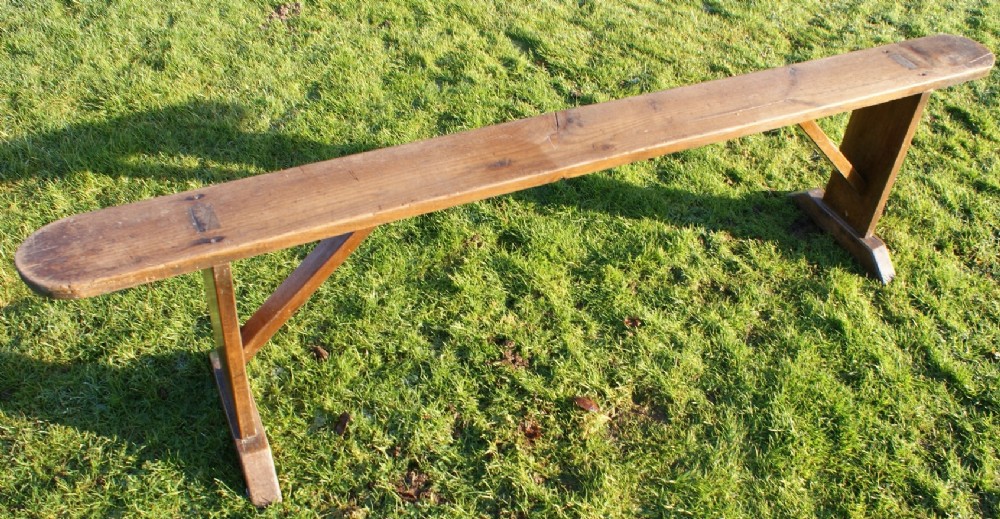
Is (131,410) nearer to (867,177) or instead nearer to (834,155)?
(834,155)

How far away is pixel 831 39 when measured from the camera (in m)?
5.19

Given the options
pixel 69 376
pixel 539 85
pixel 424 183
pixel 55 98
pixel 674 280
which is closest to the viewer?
pixel 424 183

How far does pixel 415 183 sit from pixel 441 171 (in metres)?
0.11

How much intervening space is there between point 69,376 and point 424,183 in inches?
62.5

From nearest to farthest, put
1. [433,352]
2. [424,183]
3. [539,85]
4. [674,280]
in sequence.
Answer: [424,183]
[433,352]
[674,280]
[539,85]

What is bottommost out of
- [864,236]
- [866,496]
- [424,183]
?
[866,496]

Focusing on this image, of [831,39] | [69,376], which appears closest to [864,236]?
[831,39]

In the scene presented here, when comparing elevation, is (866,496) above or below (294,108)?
below

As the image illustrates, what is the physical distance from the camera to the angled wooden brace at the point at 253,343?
2.29 metres

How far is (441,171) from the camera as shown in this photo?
239 centimetres

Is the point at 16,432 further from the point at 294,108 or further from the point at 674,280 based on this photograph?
the point at 674,280

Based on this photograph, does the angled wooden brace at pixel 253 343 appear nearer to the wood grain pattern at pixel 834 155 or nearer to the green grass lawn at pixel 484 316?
the green grass lawn at pixel 484 316

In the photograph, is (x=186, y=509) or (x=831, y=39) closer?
(x=186, y=509)

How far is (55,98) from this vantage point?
3.95 metres
